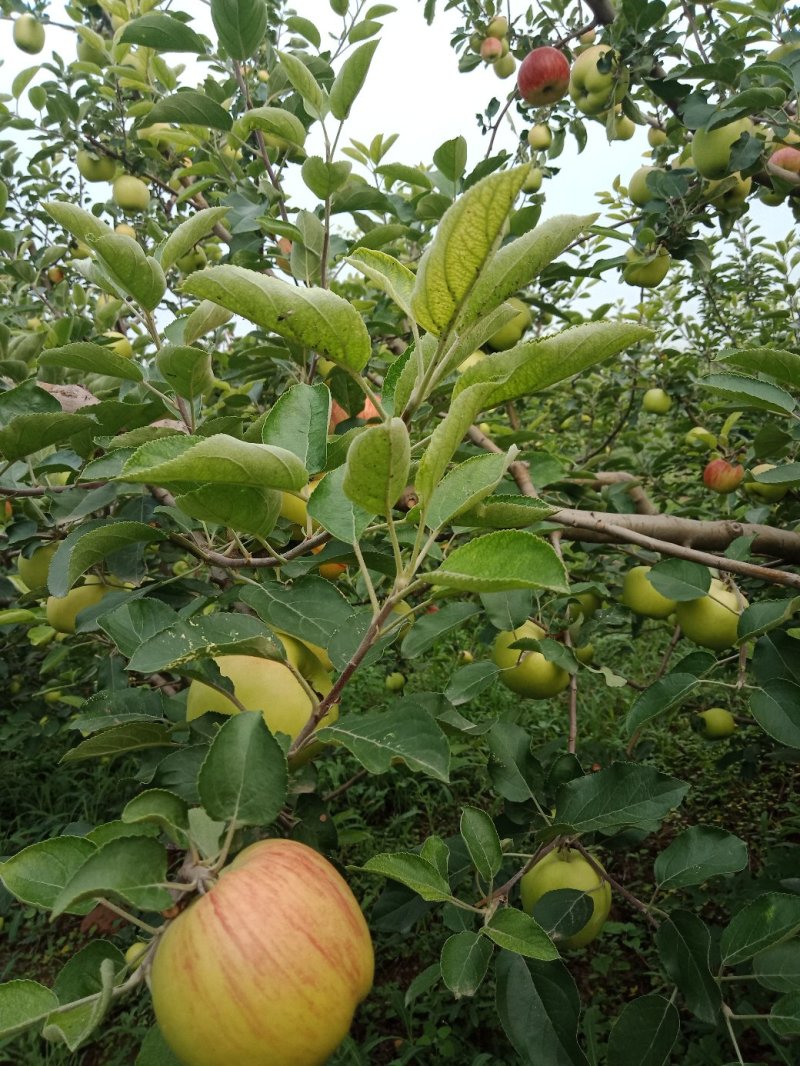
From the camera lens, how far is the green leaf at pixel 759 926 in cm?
86

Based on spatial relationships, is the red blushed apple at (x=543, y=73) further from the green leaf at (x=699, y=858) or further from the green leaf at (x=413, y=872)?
the green leaf at (x=413, y=872)

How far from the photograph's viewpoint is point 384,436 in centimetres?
49

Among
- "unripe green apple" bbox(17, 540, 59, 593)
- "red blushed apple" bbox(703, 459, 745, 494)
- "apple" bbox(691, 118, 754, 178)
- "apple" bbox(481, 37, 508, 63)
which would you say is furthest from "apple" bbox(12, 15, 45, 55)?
"red blushed apple" bbox(703, 459, 745, 494)

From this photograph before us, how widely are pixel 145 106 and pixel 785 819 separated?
8.35ft

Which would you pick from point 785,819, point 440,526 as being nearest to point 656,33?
point 440,526

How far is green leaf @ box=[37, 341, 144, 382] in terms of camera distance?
0.86 meters

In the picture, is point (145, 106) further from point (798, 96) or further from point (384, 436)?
point (384, 436)

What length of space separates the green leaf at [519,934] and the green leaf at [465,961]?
20mm

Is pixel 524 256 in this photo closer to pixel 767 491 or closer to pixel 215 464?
pixel 215 464

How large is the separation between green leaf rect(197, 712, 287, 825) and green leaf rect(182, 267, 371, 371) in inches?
12.6

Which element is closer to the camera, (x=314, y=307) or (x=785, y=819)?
(x=314, y=307)

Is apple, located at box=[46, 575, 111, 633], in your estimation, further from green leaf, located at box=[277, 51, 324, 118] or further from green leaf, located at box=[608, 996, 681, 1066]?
green leaf, located at box=[608, 996, 681, 1066]

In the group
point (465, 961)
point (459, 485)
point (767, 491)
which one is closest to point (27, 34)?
point (767, 491)

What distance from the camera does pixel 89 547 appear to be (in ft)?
2.96
